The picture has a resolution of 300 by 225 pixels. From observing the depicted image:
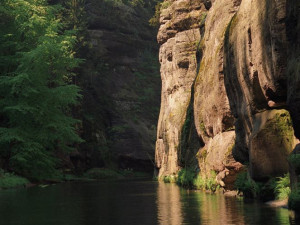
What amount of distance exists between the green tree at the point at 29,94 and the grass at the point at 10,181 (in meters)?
1.59

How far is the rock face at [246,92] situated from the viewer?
57.8ft

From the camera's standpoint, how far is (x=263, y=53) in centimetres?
1969

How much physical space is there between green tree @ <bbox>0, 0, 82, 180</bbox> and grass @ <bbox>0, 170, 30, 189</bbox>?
1586 mm

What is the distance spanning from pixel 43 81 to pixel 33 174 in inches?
329

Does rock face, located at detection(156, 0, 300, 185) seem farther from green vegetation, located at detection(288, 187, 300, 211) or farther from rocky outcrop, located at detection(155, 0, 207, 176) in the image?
rocky outcrop, located at detection(155, 0, 207, 176)

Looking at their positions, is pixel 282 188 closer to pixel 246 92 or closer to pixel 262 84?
pixel 262 84

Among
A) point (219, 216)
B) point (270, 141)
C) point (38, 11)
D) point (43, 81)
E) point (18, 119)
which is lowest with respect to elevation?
→ point (219, 216)

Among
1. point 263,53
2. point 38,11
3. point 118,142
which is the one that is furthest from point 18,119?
point 118,142

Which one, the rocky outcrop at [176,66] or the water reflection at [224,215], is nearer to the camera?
the water reflection at [224,215]

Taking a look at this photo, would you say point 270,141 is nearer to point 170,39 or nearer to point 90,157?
point 170,39

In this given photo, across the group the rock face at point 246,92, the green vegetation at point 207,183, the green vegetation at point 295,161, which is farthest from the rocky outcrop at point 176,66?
the green vegetation at point 295,161

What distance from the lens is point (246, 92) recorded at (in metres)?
22.7

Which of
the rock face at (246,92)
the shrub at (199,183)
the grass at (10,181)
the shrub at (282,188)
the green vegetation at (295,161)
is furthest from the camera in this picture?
the grass at (10,181)

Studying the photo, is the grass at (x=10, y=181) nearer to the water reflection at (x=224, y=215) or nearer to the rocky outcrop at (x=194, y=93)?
the rocky outcrop at (x=194, y=93)
